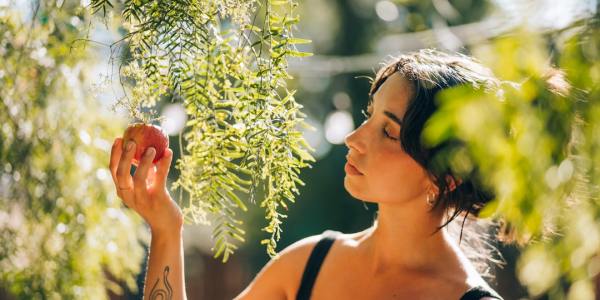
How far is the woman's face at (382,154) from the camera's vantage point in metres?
1.26

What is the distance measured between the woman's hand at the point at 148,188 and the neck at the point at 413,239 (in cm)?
42

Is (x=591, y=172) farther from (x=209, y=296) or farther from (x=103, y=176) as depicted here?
(x=209, y=296)

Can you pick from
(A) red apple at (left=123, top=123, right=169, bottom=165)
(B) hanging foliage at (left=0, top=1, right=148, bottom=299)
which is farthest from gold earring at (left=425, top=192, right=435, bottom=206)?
(B) hanging foliage at (left=0, top=1, right=148, bottom=299)

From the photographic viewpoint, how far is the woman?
1218 mm

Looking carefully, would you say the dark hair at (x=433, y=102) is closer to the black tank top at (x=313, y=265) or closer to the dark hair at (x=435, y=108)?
the dark hair at (x=435, y=108)

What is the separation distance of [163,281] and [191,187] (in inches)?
7.7

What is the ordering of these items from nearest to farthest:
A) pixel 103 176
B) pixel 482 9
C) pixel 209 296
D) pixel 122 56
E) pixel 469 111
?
pixel 469 111, pixel 122 56, pixel 103 176, pixel 482 9, pixel 209 296

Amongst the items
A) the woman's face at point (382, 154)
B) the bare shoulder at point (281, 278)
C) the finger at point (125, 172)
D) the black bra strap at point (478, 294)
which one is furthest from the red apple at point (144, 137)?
the black bra strap at point (478, 294)

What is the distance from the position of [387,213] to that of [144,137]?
512mm

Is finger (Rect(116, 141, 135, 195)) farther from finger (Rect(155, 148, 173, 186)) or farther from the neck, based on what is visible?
the neck

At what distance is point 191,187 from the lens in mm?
1154

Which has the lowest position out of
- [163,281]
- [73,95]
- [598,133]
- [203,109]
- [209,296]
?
[209,296]

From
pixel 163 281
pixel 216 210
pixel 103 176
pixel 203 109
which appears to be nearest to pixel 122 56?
pixel 203 109

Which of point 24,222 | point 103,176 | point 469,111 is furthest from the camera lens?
point 103,176
